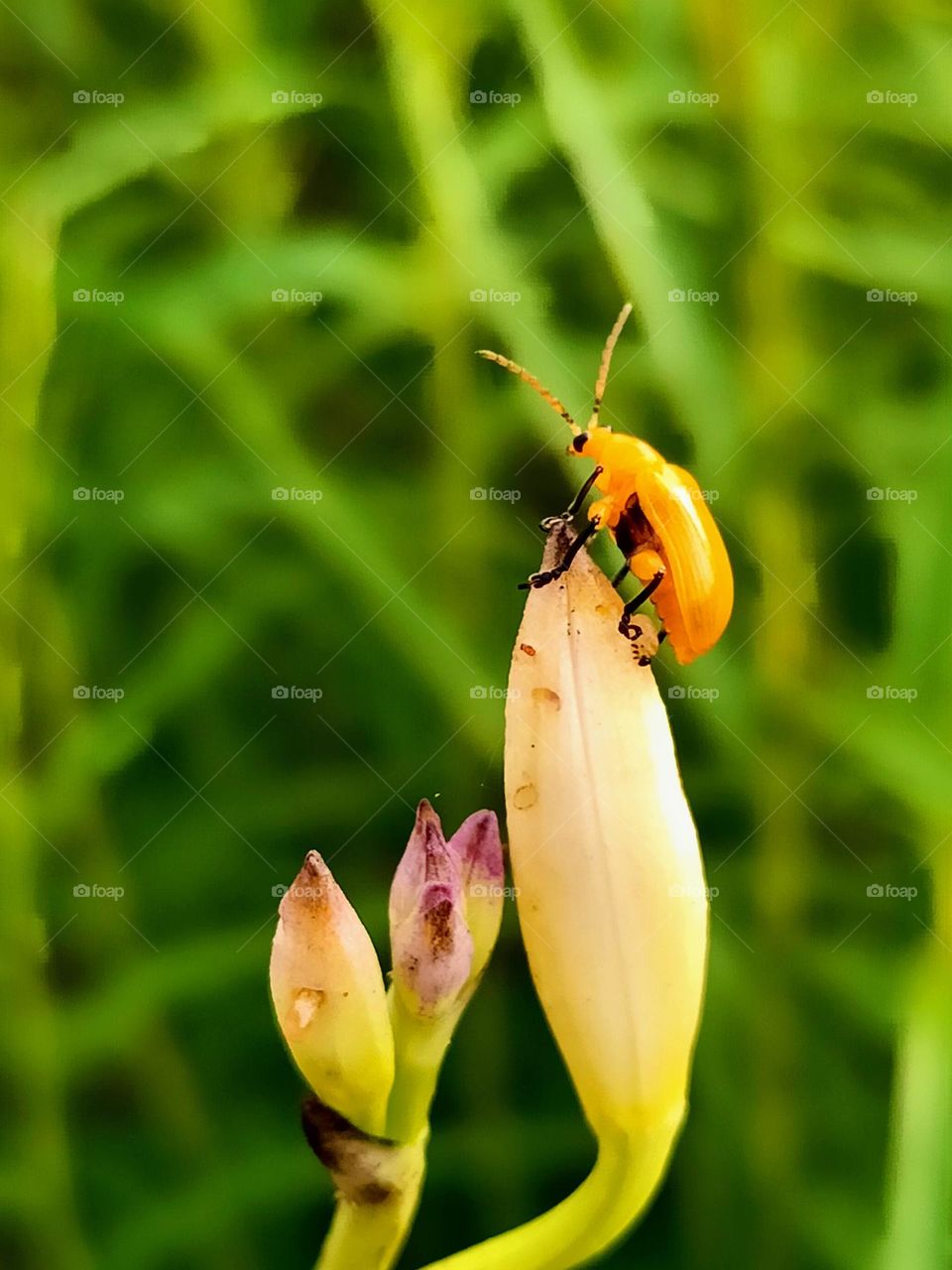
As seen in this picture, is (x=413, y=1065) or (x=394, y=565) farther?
(x=394, y=565)

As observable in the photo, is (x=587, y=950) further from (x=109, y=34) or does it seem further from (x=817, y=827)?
(x=109, y=34)

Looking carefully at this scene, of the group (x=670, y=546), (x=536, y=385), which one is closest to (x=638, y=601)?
(x=670, y=546)

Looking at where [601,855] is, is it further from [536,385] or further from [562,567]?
[536,385]

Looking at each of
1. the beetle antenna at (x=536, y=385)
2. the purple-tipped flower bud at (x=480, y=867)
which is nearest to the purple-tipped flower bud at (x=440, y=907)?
the purple-tipped flower bud at (x=480, y=867)

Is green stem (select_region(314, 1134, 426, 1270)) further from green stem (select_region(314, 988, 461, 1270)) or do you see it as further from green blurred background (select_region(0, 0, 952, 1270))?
green blurred background (select_region(0, 0, 952, 1270))

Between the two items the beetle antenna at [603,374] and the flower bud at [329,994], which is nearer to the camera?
the flower bud at [329,994]

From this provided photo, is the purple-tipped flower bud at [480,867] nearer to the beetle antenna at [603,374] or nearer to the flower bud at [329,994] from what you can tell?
the flower bud at [329,994]

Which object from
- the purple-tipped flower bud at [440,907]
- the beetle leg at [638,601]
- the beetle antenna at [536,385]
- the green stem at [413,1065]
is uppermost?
the beetle antenna at [536,385]

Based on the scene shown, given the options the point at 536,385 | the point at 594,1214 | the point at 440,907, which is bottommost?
the point at 594,1214
